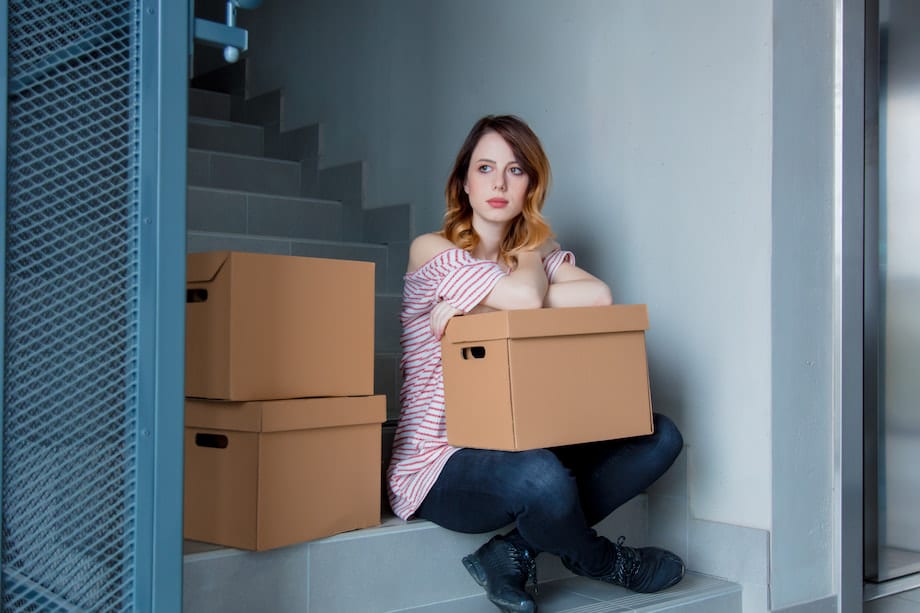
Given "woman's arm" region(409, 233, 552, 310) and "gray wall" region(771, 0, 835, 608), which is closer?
"woman's arm" region(409, 233, 552, 310)

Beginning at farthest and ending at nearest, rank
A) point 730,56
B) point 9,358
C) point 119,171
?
point 730,56 < point 119,171 < point 9,358

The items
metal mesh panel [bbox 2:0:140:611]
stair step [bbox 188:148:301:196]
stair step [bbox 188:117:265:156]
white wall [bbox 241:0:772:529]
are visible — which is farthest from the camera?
stair step [bbox 188:117:265:156]

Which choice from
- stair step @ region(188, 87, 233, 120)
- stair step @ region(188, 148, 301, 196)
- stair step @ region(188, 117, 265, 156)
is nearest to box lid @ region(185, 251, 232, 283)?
stair step @ region(188, 148, 301, 196)

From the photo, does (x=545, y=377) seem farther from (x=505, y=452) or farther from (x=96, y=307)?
(x=96, y=307)

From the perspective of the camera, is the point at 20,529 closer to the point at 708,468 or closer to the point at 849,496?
the point at 708,468

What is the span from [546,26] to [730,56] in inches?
23.1

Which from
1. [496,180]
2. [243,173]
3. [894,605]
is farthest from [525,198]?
[243,173]

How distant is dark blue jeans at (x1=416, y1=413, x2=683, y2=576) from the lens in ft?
5.46

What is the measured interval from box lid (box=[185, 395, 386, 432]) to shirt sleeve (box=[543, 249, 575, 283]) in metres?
0.49

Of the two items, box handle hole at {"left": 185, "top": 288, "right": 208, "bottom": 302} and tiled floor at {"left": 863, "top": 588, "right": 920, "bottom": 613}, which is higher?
box handle hole at {"left": 185, "top": 288, "right": 208, "bottom": 302}

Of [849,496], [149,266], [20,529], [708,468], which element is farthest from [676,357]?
[20,529]

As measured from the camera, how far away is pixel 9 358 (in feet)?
4.07

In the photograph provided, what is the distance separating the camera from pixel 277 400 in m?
1.67

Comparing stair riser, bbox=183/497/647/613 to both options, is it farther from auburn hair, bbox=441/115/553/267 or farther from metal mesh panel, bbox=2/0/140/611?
auburn hair, bbox=441/115/553/267
